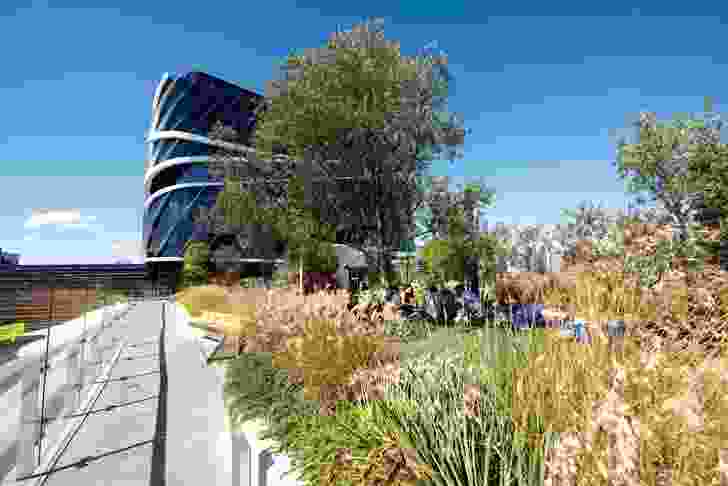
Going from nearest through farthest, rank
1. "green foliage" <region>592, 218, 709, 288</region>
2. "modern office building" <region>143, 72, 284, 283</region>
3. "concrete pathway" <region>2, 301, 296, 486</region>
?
"concrete pathway" <region>2, 301, 296, 486</region>, "green foliage" <region>592, 218, 709, 288</region>, "modern office building" <region>143, 72, 284, 283</region>

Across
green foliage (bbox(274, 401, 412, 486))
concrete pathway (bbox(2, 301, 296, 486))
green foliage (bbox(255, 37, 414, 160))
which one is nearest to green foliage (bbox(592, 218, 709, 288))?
green foliage (bbox(274, 401, 412, 486))

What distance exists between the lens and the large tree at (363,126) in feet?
36.5

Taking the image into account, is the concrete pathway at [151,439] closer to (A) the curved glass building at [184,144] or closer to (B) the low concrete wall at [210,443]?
(B) the low concrete wall at [210,443]

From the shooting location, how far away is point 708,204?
1593 centimetres

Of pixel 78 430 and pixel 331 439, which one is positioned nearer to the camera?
pixel 331 439

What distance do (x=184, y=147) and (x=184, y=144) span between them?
422 mm

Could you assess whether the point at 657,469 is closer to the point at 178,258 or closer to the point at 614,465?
the point at 614,465

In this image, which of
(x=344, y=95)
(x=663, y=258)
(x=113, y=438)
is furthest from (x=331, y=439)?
(x=344, y=95)

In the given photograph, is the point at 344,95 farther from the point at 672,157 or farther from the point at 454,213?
A: the point at 672,157

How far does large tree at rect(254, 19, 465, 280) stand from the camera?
36.5 feet

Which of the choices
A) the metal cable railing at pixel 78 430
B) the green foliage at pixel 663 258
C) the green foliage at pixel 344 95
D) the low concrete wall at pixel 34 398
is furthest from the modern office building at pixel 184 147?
A: the green foliage at pixel 663 258

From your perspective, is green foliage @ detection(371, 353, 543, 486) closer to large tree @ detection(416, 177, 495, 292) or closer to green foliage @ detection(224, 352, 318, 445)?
green foliage @ detection(224, 352, 318, 445)

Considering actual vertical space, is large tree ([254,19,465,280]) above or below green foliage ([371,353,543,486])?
above

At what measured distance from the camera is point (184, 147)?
2192 inches
